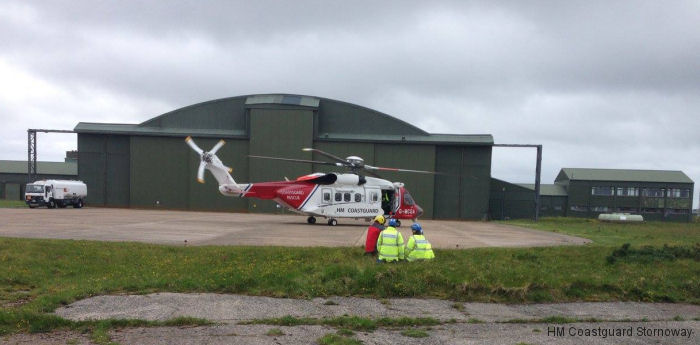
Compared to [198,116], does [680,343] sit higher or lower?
lower

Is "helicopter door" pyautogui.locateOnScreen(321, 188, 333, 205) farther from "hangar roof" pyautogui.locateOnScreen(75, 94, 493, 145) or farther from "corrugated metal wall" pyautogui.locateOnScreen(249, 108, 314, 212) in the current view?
"hangar roof" pyautogui.locateOnScreen(75, 94, 493, 145)

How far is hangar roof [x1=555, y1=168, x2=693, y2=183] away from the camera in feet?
206

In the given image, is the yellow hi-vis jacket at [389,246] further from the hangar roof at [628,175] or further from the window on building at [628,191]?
the window on building at [628,191]

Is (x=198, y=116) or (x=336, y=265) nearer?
(x=336, y=265)

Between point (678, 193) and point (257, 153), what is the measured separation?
53.2 meters

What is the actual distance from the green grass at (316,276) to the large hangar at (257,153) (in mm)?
31798

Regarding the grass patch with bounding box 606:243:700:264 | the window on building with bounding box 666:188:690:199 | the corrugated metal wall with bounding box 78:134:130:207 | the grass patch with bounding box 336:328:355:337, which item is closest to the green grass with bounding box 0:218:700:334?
the grass patch with bounding box 606:243:700:264

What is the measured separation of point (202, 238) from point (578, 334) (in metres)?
14.4

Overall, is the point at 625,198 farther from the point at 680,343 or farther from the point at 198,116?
the point at 680,343

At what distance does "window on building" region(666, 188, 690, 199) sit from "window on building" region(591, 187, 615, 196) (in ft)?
22.9

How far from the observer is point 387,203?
30.2 meters

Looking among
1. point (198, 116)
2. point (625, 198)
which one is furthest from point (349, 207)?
point (625, 198)

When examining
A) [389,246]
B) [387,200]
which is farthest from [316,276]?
[387,200]

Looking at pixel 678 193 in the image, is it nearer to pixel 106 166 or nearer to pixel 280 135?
pixel 280 135
